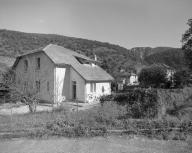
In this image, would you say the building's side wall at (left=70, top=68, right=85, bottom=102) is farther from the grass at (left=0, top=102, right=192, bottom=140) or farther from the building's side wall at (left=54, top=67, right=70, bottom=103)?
the grass at (left=0, top=102, right=192, bottom=140)

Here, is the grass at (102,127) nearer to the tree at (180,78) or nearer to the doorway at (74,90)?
the doorway at (74,90)

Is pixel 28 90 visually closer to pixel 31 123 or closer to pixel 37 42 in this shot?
pixel 31 123

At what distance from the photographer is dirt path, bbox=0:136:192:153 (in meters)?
6.07

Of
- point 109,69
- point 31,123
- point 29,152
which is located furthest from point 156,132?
point 109,69

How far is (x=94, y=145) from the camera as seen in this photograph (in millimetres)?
6512

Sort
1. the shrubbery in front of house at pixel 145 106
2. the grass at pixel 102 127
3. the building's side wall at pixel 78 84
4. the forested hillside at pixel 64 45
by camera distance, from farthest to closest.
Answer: the forested hillside at pixel 64 45 < the building's side wall at pixel 78 84 < the shrubbery in front of house at pixel 145 106 < the grass at pixel 102 127

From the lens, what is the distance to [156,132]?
734 cm

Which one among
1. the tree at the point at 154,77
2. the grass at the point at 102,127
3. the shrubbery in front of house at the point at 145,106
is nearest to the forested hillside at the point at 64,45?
the tree at the point at 154,77

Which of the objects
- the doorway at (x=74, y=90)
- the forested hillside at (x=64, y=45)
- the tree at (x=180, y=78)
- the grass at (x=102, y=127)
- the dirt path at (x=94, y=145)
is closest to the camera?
the dirt path at (x=94, y=145)

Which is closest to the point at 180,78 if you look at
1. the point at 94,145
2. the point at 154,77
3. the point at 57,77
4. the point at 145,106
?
the point at 154,77

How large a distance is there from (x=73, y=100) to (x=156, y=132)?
1663 centimetres

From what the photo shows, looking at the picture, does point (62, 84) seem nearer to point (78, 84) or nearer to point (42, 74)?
point (78, 84)

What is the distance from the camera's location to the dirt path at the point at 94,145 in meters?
6.07

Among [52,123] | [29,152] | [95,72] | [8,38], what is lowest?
[29,152]
